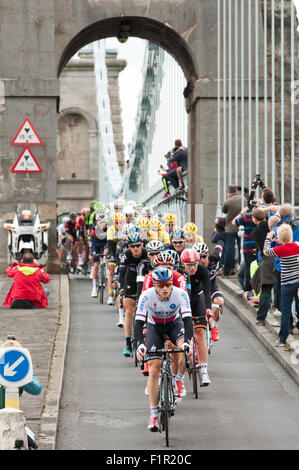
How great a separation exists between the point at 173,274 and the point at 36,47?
1383cm

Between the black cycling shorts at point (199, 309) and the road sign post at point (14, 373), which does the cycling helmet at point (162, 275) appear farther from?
the road sign post at point (14, 373)

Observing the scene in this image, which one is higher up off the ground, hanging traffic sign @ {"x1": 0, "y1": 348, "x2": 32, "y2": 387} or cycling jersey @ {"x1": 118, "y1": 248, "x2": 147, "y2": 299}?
cycling jersey @ {"x1": 118, "y1": 248, "x2": 147, "y2": 299}

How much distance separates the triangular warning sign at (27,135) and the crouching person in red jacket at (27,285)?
4985mm

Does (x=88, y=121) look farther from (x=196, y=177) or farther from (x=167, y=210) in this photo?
(x=196, y=177)

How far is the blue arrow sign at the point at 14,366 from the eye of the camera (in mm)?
7859

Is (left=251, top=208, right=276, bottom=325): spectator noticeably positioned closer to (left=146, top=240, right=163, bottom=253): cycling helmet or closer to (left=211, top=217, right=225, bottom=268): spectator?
(left=146, top=240, right=163, bottom=253): cycling helmet

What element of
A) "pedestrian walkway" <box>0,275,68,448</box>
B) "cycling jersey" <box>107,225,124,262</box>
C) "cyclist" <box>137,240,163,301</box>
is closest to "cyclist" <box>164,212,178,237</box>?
"cycling jersey" <box>107,225,124,262</box>

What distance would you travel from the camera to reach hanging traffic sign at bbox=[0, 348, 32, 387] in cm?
787

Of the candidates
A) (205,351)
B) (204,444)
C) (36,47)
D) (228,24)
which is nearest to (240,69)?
(228,24)

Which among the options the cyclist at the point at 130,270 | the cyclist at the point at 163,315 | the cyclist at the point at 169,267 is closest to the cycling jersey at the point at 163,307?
the cyclist at the point at 163,315

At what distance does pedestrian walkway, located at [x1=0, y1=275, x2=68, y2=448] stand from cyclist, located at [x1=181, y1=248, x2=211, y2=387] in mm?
1636

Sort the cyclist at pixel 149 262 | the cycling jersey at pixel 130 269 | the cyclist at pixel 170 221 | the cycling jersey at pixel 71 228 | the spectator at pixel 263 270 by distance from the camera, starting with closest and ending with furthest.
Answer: the cyclist at pixel 149 262
the cycling jersey at pixel 130 269
the spectator at pixel 263 270
the cyclist at pixel 170 221
the cycling jersey at pixel 71 228

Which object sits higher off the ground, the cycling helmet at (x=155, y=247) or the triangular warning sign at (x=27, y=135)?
the triangular warning sign at (x=27, y=135)

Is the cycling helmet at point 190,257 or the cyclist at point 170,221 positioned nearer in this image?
the cycling helmet at point 190,257
